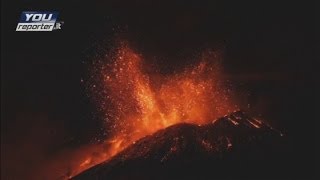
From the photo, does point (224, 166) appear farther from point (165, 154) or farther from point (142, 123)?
point (142, 123)

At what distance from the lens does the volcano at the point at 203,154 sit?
31.7 m

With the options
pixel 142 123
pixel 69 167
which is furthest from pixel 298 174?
pixel 69 167

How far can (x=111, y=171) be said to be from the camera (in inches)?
1268

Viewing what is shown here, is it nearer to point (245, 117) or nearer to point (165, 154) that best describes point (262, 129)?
point (245, 117)

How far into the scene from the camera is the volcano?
104ft

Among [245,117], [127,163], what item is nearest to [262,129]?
[245,117]

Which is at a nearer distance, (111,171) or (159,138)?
(111,171)

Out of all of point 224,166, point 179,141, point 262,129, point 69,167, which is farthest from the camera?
point 69,167

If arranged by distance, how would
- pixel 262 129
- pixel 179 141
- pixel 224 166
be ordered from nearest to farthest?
pixel 224 166
pixel 179 141
pixel 262 129

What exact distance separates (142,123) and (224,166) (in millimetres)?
9931

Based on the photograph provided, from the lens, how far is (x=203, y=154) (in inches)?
1310

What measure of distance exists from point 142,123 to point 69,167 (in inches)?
194

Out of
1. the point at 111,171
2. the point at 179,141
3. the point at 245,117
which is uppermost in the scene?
the point at 245,117

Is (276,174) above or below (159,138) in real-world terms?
below
